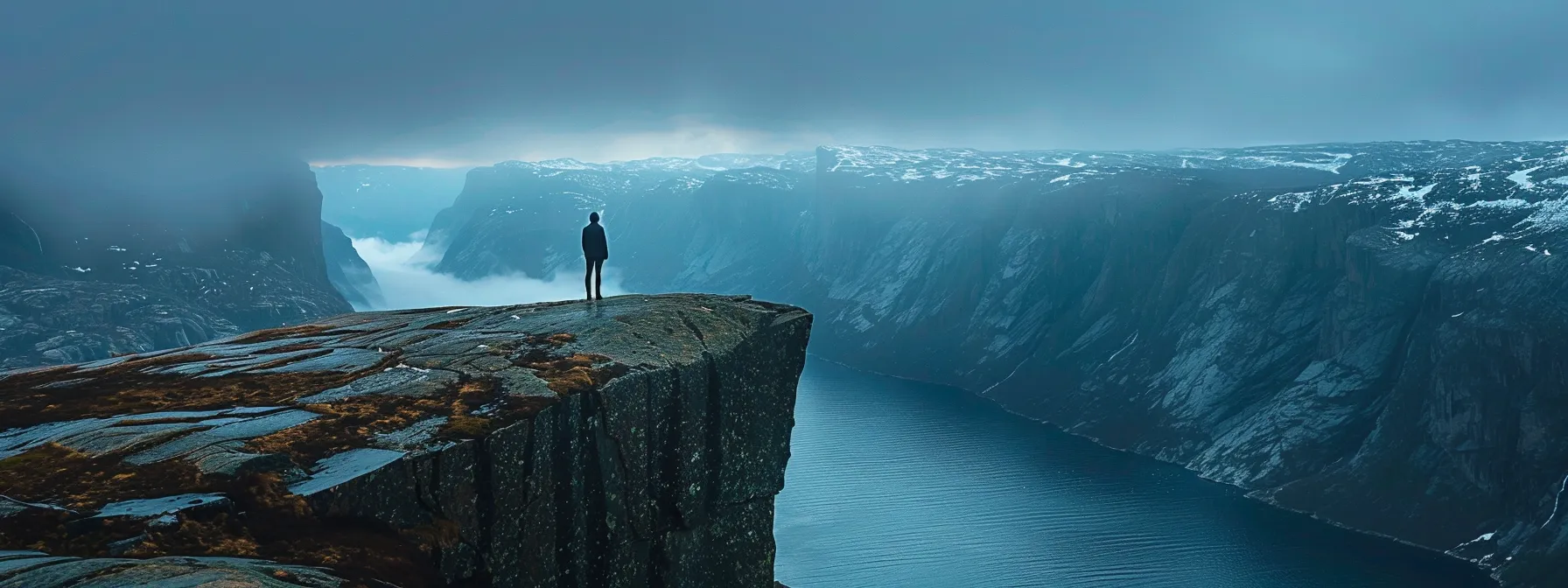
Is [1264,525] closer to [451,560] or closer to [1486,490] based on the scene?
[1486,490]

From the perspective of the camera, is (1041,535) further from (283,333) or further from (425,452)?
(425,452)

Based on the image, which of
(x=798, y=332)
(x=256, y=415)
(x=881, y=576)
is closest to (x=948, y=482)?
(x=881, y=576)

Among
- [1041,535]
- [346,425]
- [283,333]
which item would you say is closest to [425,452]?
[346,425]

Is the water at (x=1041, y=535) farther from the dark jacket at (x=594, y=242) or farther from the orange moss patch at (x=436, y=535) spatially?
the orange moss patch at (x=436, y=535)

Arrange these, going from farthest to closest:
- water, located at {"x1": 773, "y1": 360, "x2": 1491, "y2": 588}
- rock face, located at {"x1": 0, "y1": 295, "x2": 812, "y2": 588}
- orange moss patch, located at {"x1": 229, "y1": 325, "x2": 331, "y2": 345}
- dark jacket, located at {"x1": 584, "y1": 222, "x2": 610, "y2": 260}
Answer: water, located at {"x1": 773, "y1": 360, "x2": 1491, "y2": 588}
dark jacket, located at {"x1": 584, "y1": 222, "x2": 610, "y2": 260}
orange moss patch, located at {"x1": 229, "y1": 325, "x2": 331, "y2": 345}
rock face, located at {"x1": 0, "y1": 295, "x2": 812, "y2": 588}

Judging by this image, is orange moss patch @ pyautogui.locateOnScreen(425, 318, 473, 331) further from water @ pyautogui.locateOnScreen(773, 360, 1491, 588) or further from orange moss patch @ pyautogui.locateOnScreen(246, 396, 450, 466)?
water @ pyautogui.locateOnScreen(773, 360, 1491, 588)

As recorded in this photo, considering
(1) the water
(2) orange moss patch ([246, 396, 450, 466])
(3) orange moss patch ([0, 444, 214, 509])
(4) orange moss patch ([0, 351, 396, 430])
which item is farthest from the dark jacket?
(1) the water
